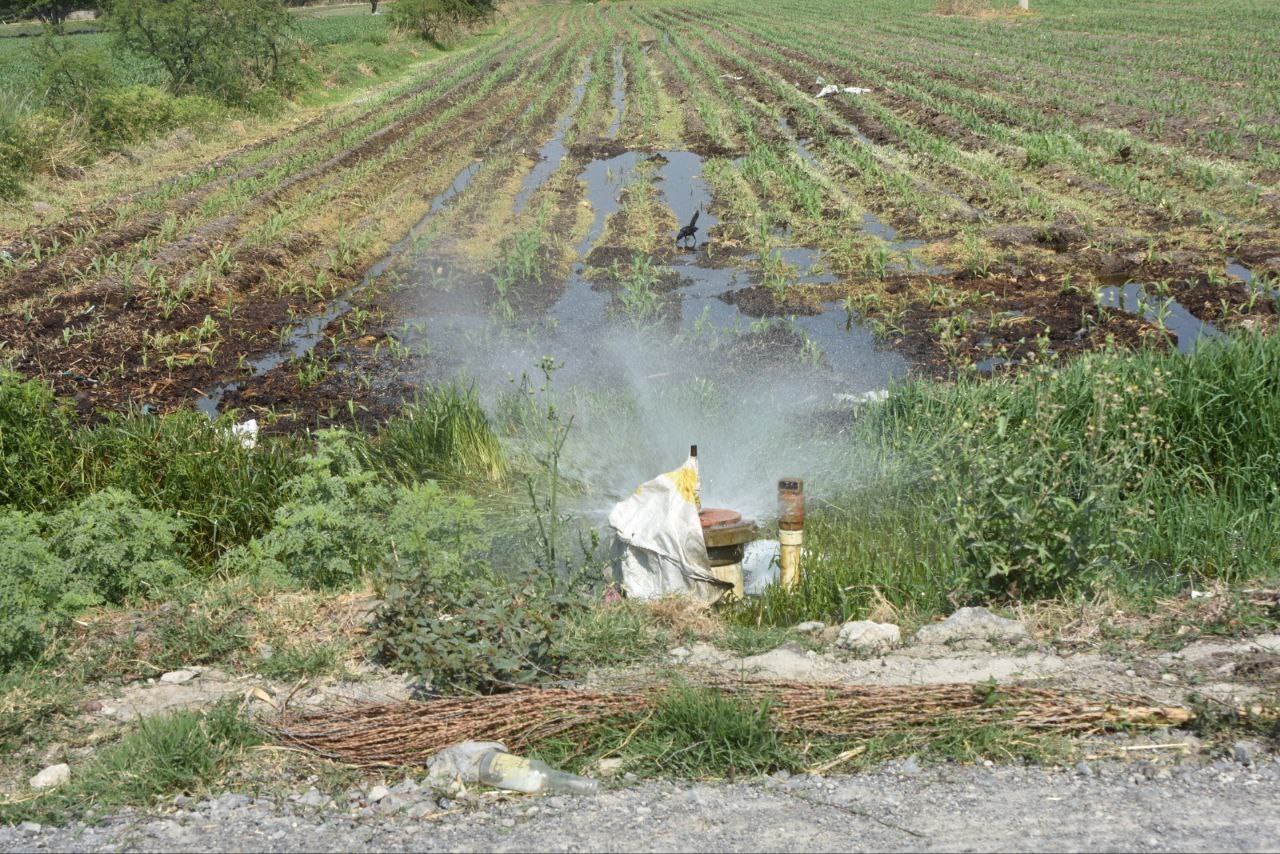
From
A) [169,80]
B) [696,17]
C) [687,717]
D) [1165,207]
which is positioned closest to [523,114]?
[169,80]

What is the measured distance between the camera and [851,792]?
336 cm

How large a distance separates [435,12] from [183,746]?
122 feet

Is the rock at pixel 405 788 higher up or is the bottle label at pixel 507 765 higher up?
the bottle label at pixel 507 765

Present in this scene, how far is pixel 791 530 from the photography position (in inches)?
202

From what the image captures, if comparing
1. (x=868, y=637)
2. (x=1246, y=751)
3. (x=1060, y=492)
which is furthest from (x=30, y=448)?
(x=1246, y=751)

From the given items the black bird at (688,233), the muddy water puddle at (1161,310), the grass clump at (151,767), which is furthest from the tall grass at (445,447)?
the black bird at (688,233)

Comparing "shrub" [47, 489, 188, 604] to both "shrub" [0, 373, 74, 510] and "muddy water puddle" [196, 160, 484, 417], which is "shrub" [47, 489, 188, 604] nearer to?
"shrub" [0, 373, 74, 510]

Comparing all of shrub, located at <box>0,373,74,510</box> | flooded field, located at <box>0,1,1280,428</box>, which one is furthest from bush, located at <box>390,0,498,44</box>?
shrub, located at <box>0,373,74,510</box>

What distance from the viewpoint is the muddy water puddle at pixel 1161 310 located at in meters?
8.51

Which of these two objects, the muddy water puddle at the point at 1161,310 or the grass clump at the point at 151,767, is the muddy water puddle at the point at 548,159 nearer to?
the muddy water puddle at the point at 1161,310

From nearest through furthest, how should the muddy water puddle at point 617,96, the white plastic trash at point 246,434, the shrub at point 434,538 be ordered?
the shrub at point 434,538, the white plastic trash at point 246,434, the muddy water puddle at point 617,96

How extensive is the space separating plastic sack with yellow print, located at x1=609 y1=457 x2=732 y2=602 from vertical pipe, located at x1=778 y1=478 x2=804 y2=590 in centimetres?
27

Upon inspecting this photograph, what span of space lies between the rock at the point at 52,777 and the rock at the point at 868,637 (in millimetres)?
2573

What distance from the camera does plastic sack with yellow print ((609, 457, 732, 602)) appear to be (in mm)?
4914
